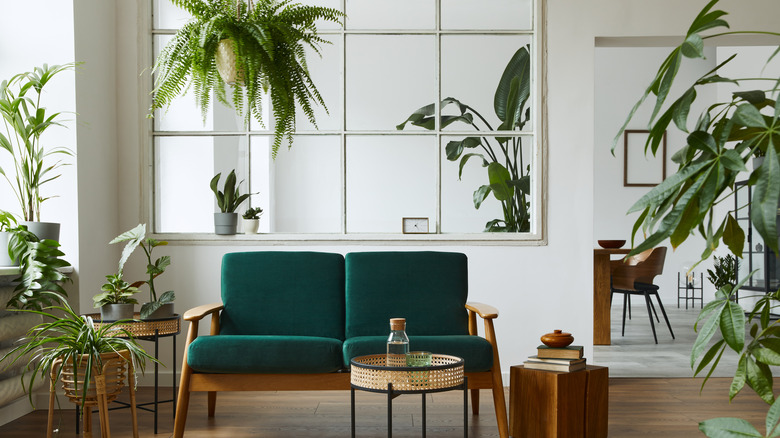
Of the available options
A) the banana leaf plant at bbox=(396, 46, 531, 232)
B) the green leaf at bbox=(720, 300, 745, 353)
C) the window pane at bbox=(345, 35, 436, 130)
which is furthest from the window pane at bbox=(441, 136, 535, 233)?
the green leaf at bbox=(720, 300, 745, 353)

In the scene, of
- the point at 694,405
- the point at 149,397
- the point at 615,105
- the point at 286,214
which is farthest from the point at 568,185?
the point at 615,105

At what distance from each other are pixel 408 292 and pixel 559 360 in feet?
2.67

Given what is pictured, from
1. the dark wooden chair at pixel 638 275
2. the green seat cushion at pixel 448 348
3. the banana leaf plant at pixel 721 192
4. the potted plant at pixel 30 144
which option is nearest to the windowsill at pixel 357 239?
the potted plant at pixel 30 144

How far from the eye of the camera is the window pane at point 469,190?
462cm

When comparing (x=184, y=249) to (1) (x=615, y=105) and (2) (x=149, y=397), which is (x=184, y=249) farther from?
(1) (x=615, y=105)

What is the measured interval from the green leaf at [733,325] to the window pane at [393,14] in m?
3.77

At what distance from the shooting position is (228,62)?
284cm

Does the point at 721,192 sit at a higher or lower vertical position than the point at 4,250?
higher

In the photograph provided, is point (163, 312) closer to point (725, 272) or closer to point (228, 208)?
point (228, 208)

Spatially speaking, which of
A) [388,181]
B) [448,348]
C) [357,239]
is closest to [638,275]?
[388,181]

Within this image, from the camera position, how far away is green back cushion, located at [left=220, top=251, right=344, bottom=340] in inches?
138

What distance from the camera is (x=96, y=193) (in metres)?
4.18

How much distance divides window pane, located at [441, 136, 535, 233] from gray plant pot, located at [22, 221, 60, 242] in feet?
7.45

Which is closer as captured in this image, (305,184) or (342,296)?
(342,296)
